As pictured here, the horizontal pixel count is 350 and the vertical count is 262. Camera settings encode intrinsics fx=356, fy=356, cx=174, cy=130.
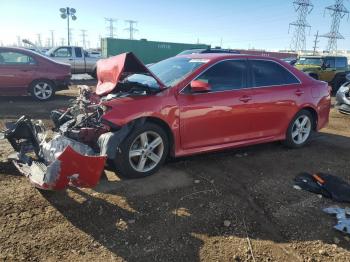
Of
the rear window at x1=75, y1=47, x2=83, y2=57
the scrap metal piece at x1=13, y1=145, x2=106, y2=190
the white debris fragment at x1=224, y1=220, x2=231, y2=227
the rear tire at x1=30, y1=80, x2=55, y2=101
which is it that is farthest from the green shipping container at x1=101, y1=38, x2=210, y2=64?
the white debris fragment at x1=224, y1=220, x2=231, y2=227

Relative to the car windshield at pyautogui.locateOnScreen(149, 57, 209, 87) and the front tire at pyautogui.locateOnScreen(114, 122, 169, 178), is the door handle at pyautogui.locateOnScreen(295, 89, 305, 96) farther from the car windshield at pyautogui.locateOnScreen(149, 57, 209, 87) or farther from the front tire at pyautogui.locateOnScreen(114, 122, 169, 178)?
the front tire at pyautogui.locateOnScreen(114, 122, 169, 178)

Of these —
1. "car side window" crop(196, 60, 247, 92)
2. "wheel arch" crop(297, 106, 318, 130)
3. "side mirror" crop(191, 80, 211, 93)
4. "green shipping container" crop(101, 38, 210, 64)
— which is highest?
"green shipping container" crop(101, 38, 210, 64)

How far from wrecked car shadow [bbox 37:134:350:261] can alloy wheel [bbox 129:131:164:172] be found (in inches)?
7.6

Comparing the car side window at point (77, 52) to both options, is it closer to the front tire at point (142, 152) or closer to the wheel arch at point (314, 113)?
the wheel arch at point (314, 113)

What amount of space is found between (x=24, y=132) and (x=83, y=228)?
1.84m

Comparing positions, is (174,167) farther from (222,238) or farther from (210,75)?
(222,238)

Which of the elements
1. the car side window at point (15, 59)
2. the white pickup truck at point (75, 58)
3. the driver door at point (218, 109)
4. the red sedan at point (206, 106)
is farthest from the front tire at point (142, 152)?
the white pickup truck at point (75, 58)

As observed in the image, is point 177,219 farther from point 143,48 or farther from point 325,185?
point 143,48

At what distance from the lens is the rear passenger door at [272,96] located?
5.73 m

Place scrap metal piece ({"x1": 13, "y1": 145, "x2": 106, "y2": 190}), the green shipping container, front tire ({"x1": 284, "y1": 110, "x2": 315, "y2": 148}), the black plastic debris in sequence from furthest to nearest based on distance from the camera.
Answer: the green shipping container
front tire ({"x1": 284, "y1": 110, "x2": 315, "y2": 148})
the black plastic debris
scrap metal piece ({"x1": 13, "y1": 145, "x2": 106, "y2": 190})

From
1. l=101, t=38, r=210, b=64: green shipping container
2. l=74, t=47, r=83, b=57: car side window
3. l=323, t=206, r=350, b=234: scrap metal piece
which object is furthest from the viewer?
l=101, t=38, r=210, b=64: green shipping container

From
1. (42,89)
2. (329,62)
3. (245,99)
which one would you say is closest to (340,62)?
(329,62)

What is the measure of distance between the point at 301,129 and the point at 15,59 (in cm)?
832

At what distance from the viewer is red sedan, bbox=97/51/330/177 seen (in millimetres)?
4617
